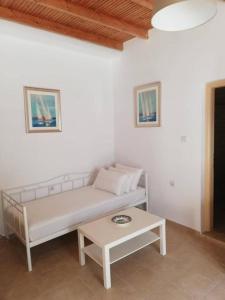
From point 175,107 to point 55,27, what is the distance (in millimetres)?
1965

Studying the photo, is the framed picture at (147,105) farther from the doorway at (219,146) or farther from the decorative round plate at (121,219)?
the doorway at (219,146)

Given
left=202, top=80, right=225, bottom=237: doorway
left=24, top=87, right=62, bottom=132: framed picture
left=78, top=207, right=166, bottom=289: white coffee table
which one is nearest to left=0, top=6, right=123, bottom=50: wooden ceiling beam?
left=24, top=87, right=62, bottom=132: framed picture

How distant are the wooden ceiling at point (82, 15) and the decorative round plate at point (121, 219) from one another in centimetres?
239

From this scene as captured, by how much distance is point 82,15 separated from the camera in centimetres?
256

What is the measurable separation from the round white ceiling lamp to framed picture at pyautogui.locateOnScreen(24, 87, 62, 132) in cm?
213

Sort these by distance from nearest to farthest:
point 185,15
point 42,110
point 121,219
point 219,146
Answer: point 185,15
point 121,219
point 42,110
point 219,146

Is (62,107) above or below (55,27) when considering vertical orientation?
below

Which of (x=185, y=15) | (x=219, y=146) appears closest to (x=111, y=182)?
(x=185, y=15)

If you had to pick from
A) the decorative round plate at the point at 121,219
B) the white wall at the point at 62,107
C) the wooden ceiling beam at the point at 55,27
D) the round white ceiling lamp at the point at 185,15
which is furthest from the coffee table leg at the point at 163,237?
the wooden ceiling beam at the point at 55,27

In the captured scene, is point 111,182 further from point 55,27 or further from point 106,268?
point 55,27

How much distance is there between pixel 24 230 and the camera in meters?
2.36

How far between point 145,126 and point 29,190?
2.06 m

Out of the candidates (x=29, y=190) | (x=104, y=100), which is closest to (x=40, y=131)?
(x=29, y=190)

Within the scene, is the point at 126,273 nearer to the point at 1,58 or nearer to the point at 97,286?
the point at 97,286
